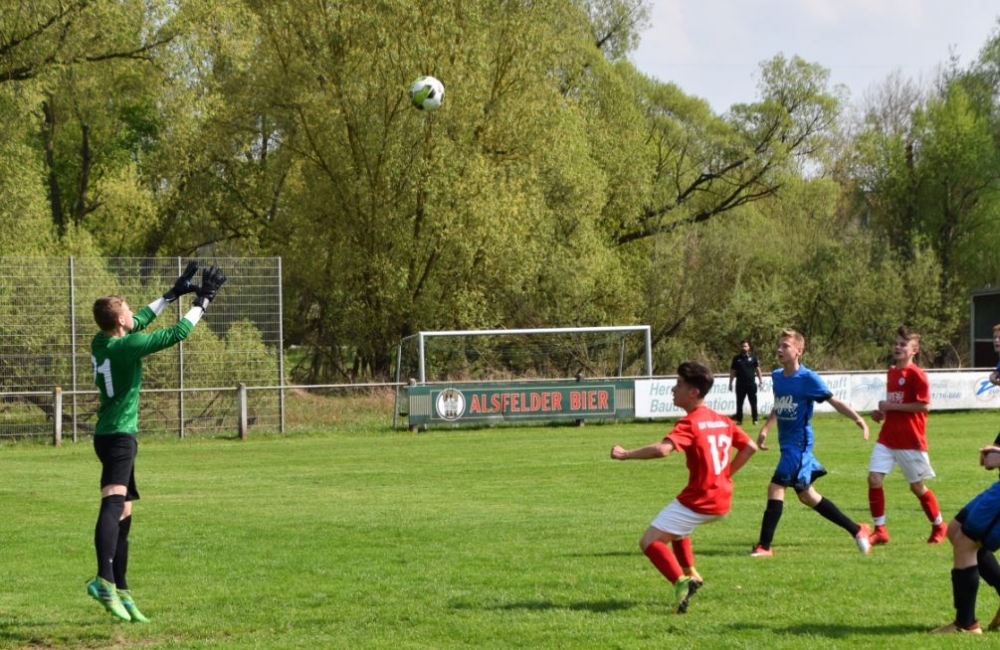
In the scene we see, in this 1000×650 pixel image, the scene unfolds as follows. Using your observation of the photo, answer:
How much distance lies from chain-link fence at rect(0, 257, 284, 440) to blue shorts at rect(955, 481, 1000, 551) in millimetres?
21813

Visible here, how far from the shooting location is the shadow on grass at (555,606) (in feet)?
26.6

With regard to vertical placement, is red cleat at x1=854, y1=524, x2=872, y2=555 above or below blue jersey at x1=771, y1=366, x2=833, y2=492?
below

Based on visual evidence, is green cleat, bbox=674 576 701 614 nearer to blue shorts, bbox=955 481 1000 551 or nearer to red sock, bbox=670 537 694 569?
red sock, bbox=670 537 694 569

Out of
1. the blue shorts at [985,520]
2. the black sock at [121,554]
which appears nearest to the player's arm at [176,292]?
the black sock at [121,554]

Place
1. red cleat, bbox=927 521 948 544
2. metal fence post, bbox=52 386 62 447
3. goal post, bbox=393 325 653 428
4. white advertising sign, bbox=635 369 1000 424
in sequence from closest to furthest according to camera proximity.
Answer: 1. red cleat, bbox=927 521 948 544
2. metal fence post, bbox=52 386 62 447
3. goal post, bbox=393 325 653 428
4. white advertising sign, bbox=635 369 1000 424

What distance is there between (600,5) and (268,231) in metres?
17.0

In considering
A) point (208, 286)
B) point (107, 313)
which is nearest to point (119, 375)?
point (107, 313)

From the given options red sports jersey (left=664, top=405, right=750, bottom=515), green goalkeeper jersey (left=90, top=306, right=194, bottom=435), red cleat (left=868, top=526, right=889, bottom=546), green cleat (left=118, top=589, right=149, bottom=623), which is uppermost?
green goalkeeper jersey (left=90, top=306, right=194, bottom=435)

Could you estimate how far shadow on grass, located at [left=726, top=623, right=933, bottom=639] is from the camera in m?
7.22

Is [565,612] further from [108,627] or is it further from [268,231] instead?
[268,231]

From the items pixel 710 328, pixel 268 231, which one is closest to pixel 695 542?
pixel 268 231

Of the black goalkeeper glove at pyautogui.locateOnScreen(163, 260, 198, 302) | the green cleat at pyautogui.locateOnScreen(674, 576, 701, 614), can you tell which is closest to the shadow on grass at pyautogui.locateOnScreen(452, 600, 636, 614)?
the green cleat at pyautogui.locateOnScreen(674, 576, 701, 614)

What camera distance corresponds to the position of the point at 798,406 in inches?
421

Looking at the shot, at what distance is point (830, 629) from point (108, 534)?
4710 millimetres
